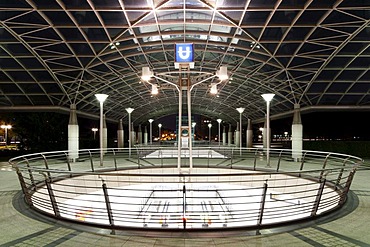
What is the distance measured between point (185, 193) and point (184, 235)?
0.93 m

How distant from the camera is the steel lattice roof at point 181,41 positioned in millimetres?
15422

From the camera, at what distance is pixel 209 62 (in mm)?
26656

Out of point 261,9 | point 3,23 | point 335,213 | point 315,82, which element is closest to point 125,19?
point 3,23

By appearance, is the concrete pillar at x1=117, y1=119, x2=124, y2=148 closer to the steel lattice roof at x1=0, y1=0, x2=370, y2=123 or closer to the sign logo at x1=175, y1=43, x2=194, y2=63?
the steel lattice roof at x1=0, y1=0, x2=370, y2=123

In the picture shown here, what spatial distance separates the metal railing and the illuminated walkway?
12.5 inches

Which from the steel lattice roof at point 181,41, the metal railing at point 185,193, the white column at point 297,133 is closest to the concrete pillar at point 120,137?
the steel lattice roof at point 181,41

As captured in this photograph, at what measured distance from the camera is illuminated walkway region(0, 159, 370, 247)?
17.8ft

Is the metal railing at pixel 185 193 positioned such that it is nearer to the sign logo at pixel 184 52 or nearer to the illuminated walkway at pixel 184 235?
the illuminated walkway at pixel 184 235

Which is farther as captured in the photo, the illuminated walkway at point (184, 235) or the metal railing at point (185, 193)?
the metal railing at point (185, 193)

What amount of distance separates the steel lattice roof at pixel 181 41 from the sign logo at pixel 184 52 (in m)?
1.39

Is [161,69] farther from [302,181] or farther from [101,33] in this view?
[302,181]

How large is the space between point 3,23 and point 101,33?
5.85 m

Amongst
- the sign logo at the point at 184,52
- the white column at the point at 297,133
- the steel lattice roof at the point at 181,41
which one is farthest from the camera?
the white column at the point at 297,133

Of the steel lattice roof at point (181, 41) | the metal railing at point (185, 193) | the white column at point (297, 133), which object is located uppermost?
the steel lattice roof at point (181, 41)
